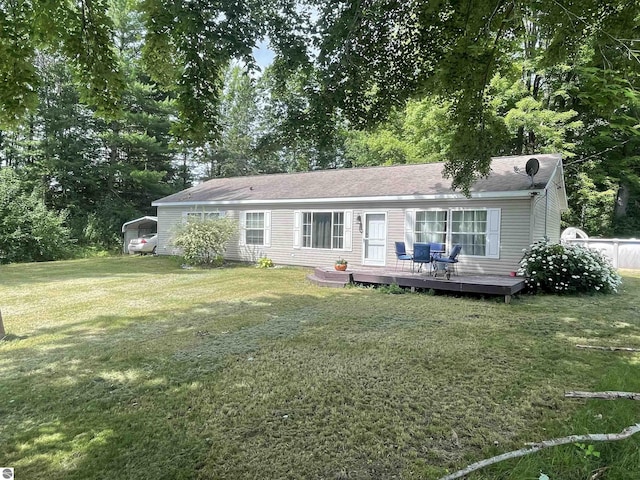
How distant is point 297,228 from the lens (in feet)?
45.3

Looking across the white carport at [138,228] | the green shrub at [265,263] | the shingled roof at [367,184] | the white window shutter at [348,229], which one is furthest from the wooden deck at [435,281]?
the white carport at [138,228]

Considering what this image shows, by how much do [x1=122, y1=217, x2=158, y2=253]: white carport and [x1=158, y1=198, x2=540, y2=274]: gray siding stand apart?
3581 millimetres

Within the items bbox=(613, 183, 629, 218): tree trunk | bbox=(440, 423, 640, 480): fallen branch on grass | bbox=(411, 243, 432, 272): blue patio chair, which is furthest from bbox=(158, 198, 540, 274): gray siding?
bbox=(613, 183, 629, 218): tree trunk

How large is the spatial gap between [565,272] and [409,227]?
4222 millimetres

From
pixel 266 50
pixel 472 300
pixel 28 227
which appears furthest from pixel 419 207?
pixel 28 227

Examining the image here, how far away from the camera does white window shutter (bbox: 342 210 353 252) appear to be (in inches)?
498

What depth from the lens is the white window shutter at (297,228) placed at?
13.8 metres

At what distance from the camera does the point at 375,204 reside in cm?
1227

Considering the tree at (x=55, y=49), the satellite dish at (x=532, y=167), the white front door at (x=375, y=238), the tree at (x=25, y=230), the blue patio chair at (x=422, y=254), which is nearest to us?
the tree at (x=55, y=49)

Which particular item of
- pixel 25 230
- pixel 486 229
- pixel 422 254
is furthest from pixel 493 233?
pixel 25 230

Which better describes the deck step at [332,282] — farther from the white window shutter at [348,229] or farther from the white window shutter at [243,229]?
the white window shutter at [243,229]

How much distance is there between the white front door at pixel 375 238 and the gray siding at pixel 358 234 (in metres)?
0.14

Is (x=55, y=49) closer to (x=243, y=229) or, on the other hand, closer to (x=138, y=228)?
(x=243, y=229)

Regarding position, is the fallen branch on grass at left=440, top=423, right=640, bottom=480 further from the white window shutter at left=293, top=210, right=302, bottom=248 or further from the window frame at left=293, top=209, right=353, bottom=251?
the white window shutter at left=293, top=210, right=302, bottom=248
